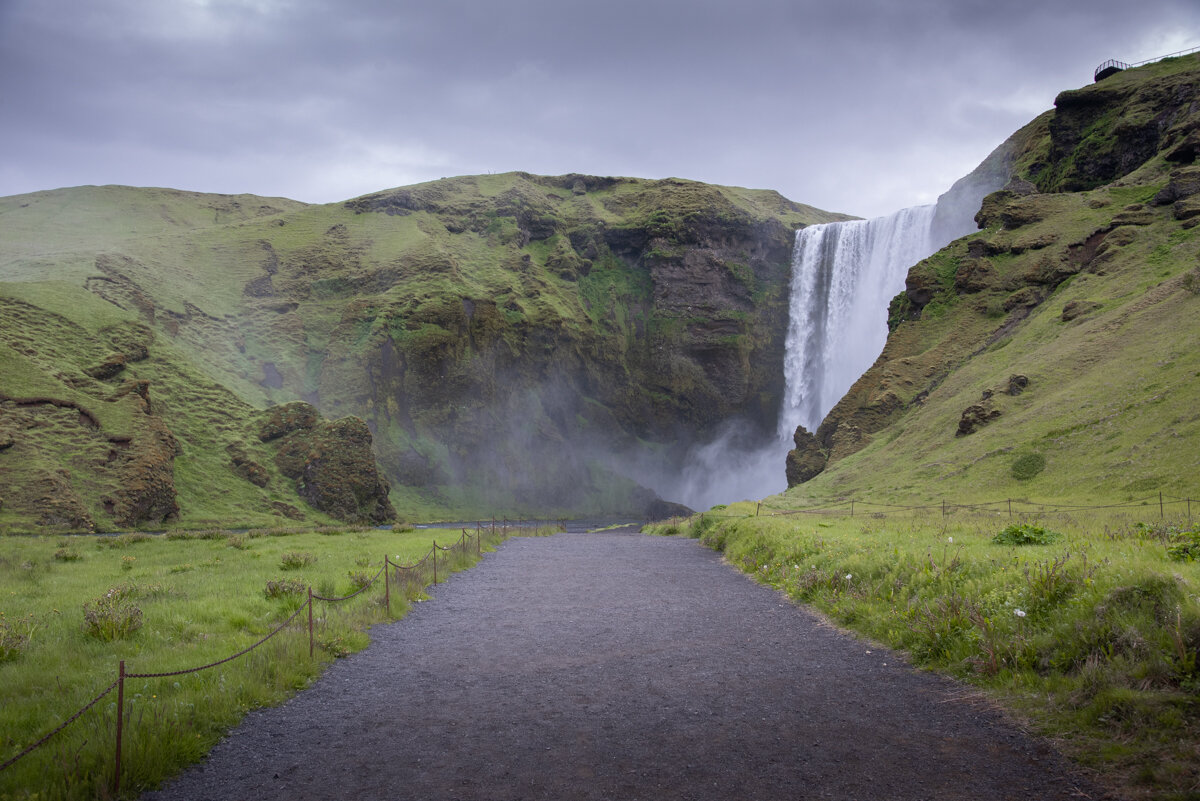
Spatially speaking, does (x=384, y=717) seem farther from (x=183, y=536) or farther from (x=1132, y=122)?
(x=1132, y=122)

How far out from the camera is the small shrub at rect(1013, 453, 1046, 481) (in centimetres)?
2938

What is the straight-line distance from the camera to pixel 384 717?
316 inches

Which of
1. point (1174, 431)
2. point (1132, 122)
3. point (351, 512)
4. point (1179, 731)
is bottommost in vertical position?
point (351, 512)

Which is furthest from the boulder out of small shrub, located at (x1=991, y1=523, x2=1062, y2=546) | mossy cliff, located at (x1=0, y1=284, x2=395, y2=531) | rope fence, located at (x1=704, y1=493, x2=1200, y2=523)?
mossy cliff, located at (x1=0, y1=284, x2=395, y2=531)

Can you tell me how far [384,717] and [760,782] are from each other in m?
4.34

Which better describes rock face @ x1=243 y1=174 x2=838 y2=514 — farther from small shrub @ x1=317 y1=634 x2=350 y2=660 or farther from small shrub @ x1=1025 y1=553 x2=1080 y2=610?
small shrub @ x1=1025 y1=553 x2=1080 y2=610

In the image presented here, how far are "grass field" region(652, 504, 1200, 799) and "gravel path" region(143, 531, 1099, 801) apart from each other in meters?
0.46

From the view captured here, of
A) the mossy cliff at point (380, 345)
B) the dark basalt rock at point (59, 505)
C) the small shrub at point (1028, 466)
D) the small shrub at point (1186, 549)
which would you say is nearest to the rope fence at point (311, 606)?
the small shrub at point (1186, 549)

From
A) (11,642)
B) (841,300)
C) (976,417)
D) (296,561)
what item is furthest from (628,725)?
(841,300)

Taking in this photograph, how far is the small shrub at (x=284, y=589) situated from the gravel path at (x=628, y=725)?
92.5 inches

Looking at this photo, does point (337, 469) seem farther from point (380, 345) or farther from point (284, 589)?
point (284, 589)

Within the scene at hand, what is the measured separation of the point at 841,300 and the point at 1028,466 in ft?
151

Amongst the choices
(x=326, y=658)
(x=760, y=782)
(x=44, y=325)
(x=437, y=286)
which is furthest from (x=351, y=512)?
(x=760, y=782)

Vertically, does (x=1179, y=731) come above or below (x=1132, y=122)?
below
